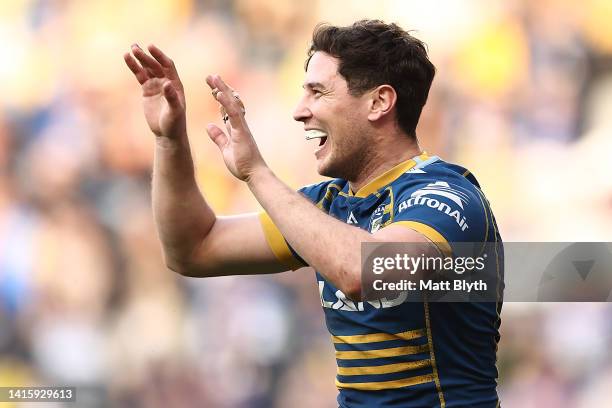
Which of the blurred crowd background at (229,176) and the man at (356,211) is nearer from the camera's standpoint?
the man at (356,211)

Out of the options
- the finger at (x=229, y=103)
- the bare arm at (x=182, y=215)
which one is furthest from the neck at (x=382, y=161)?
the finger at (x=229, y=103)

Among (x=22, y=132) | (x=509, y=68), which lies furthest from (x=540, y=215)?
(x=22, y=132)

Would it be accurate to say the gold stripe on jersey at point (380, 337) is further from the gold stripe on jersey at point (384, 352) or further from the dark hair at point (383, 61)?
the dark hair at point (383, 61)

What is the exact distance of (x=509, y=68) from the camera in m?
4.85

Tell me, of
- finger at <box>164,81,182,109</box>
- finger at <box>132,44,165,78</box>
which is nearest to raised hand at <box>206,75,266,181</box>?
finger at <box>164,81,182,109</box>

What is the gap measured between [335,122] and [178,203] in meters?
0.57

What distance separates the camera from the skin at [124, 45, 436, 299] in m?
2.29

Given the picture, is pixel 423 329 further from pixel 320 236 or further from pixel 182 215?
pixel 182 215

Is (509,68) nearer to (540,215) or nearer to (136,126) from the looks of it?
(540,215)

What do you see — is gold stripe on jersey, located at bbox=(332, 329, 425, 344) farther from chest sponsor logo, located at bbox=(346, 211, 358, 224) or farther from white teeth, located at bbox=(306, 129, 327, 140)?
white teeth, located at bbox=(306, 129, 327, 140)

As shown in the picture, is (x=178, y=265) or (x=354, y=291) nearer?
(x=354, y=291)

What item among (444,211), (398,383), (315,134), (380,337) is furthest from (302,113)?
(398,383)

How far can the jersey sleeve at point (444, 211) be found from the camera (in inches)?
92.6

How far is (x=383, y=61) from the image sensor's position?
286 cm
